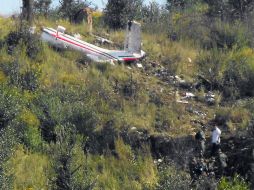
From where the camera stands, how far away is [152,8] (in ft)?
99.0

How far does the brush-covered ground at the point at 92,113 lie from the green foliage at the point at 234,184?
0.16ft

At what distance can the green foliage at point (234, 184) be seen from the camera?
12.3 meters

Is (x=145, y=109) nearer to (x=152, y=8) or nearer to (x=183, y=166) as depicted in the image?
(x=183, y=166)

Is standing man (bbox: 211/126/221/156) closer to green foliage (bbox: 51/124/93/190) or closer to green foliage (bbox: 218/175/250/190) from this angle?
green foliage (bbox: 218/175/250/190)

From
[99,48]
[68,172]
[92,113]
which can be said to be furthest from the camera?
[99,48]

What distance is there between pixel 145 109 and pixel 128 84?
148cm

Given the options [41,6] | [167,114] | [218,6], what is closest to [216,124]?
[167,114]

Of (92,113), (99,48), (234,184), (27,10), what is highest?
(27,10)

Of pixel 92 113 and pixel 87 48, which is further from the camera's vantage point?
pixel 87 48

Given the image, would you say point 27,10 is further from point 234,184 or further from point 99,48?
point 234,184

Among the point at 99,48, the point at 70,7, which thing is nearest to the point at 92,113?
the point at 99,48

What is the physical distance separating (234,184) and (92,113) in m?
3.69

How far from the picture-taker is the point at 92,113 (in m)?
14.7

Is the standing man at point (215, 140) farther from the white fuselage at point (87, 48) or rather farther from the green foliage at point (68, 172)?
the white fuselage at point (87, 48)
